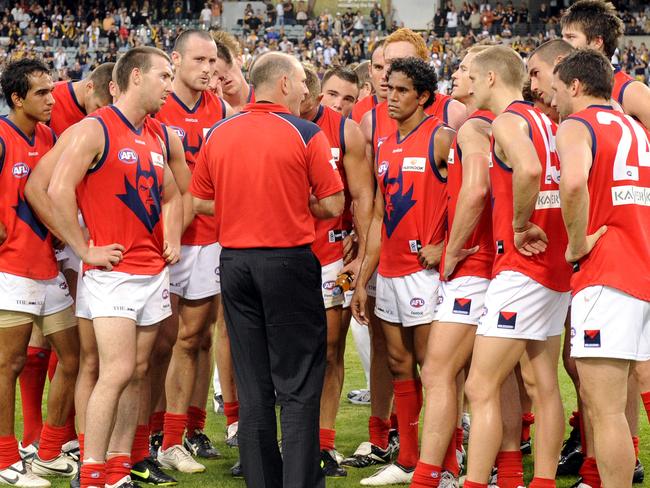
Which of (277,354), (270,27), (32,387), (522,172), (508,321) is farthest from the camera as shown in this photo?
(270,27)

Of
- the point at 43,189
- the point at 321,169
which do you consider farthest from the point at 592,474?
the point at 43,189

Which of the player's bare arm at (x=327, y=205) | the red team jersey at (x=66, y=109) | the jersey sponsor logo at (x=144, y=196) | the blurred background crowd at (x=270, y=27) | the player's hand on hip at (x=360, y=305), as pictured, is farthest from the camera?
the blurred background crowd at (x=270, y=27)

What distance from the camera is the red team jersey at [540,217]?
5.21 metres

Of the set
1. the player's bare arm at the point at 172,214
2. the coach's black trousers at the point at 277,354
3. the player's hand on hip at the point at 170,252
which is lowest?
the coach's black trousers at the point at 277,354

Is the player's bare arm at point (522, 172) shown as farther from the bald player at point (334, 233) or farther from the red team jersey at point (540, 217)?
the bald player at point (334, 233)

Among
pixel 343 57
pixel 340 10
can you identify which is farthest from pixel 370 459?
pixel 340 10

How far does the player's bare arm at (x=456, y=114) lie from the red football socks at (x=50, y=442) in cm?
334

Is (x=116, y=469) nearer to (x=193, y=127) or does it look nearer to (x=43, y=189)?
(x=43, y=189)

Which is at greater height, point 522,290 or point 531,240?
point 531,240

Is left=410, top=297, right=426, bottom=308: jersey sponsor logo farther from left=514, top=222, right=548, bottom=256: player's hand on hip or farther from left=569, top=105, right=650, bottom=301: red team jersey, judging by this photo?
left=569, top=105, right=650, bottom=301: red team jersey

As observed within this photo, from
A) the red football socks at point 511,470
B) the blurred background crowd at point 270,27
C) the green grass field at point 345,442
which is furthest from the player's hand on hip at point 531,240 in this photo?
the blurred background crowd at point 270,27

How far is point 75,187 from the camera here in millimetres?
5582

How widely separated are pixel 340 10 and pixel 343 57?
728 cm

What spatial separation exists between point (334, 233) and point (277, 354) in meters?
1.59
